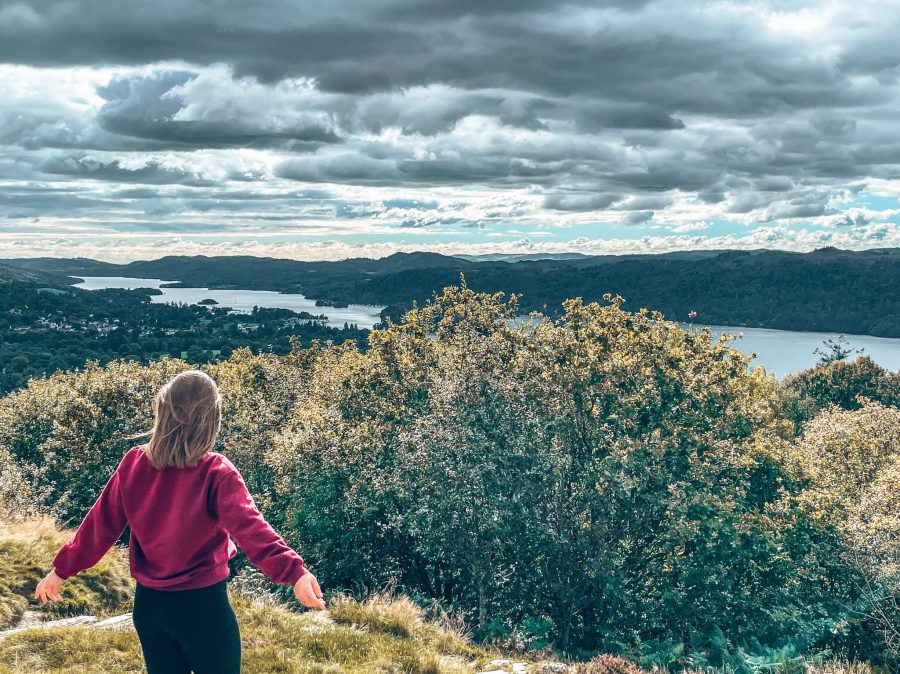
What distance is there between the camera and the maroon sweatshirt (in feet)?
13.1

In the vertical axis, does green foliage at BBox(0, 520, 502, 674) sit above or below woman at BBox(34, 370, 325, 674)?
below

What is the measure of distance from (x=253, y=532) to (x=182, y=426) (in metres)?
0.75

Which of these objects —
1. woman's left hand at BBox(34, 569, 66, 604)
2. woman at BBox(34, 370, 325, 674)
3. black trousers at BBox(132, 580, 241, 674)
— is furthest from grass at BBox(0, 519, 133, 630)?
woman at BBox(34, 370, 325, 674)

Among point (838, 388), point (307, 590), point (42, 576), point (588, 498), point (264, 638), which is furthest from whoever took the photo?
point (838, 388)

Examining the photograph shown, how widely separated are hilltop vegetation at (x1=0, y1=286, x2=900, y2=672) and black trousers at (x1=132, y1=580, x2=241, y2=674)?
593 inches

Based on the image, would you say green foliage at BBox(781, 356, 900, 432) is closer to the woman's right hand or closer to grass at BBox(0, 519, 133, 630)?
grass at BBox(0, 519, 133, 630)

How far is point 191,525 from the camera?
4078 millimetres

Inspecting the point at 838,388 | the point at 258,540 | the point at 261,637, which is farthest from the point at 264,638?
the point at 838,388

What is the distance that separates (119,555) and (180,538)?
33.2 feet

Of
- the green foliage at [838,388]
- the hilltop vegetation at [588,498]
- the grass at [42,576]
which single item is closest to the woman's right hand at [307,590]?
the grass at [42,576]

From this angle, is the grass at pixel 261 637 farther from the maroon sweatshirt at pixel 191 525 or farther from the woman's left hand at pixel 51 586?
the maroon sweatshirt at pixel 191 525

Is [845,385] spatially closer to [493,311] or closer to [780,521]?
[780,521]

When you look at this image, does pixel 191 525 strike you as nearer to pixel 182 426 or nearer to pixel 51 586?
pixel 182 426

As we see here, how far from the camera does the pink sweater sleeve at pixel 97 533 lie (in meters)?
4.30
